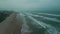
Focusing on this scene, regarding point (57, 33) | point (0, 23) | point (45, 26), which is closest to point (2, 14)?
point (0, 23)

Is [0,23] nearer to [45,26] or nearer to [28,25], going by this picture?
[28,25]

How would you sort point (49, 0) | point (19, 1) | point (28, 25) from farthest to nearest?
1. point (28, 25)
2. point (19, 1)
3. point (49, 0)

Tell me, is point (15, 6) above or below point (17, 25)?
above

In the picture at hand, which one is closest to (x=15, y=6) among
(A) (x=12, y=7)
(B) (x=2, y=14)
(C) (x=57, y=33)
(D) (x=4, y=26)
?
(A) (x=12, y=7)

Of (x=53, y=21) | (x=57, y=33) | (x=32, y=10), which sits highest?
(x=32, y=10)

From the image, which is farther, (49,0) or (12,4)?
(12,4)

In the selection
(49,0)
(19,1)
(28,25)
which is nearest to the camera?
(49,0)

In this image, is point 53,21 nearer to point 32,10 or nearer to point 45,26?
point 45,26
